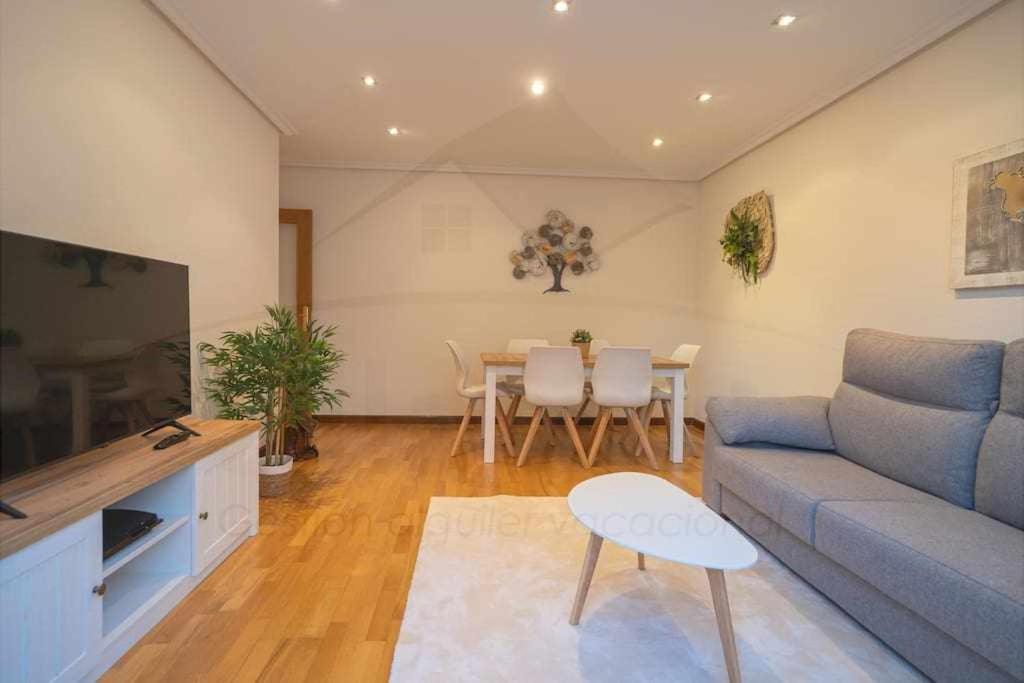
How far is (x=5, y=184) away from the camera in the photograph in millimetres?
1583

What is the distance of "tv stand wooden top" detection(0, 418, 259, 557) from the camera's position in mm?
1200

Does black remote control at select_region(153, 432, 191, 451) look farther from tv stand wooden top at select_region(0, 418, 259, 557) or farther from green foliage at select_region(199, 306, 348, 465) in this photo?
green foliage at select_region(199, 306, 348, 465)

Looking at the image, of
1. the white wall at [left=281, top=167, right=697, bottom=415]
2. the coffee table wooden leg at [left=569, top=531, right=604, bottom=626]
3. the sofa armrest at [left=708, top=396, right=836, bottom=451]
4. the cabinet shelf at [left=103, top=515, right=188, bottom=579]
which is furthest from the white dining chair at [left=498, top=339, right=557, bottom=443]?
the cabinet shelf at [left=103, top=515, right=188, bottom=579]

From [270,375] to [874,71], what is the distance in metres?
3.77

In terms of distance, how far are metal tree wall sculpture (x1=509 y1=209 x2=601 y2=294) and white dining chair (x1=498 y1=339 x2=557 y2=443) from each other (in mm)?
649

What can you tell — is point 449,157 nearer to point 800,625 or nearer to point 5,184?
point 5,184

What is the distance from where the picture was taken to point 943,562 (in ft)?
4.38

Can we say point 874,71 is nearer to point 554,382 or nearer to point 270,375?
point 554,382

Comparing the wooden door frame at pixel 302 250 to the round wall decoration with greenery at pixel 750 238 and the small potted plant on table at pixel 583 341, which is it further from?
the round wall decoration with greenery at pixel 750 238

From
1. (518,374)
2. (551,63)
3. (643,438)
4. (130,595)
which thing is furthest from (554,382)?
(130,595)

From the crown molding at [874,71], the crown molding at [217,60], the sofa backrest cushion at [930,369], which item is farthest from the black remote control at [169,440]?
the crown molding at [874,71]

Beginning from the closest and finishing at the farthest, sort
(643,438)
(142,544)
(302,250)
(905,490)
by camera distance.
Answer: (142,544) < (905,490) < (643,438) < (302,250)

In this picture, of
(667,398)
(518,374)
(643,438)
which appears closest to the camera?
(643,438)

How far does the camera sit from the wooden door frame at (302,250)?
15.2ft
